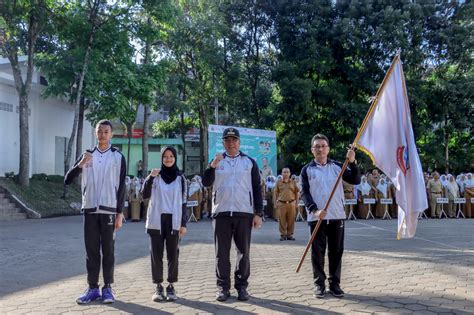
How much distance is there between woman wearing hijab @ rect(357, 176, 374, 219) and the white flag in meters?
13.3

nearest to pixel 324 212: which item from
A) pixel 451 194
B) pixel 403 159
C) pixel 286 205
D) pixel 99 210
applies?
pixel 403 159

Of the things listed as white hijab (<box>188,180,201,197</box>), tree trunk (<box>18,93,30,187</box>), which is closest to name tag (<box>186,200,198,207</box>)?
white hijab (<box>188,180,201,197</box>)

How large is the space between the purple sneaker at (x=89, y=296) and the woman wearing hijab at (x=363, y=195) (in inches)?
586

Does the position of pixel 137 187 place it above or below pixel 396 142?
below

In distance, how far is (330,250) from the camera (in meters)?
6.31

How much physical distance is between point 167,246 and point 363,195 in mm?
14445

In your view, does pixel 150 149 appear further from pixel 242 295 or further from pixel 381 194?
pixel 242 295

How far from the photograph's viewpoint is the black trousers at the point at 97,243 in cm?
605

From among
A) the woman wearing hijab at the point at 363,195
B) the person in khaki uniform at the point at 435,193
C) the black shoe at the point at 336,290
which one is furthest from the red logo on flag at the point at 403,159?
the person in khaki uniform at the point at 435,193

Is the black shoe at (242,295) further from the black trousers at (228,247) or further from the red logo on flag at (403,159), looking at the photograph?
the red logo on flag at (403,159)

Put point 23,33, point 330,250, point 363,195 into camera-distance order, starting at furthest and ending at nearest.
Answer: point 23,33, point 363,195, point 330,250

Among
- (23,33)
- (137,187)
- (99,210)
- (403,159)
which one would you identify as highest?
(23,33)

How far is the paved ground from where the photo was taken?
18.8 ft

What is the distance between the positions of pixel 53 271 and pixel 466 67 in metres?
24.8
